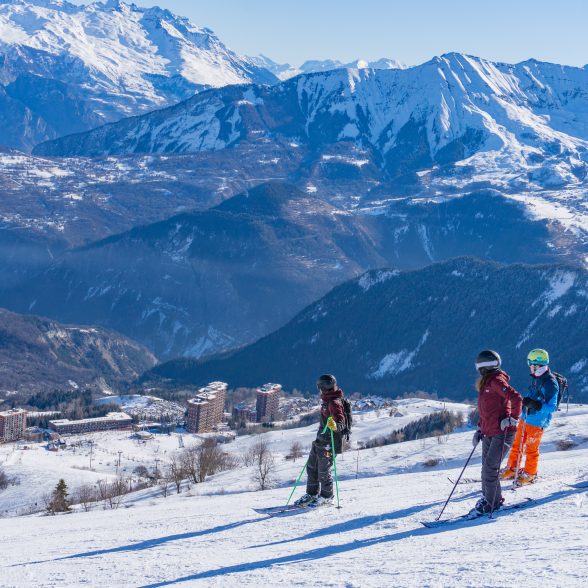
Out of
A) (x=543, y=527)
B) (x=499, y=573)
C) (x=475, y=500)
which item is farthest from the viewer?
(x=475, y=500)

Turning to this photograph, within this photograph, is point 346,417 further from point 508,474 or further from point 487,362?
point 487,362

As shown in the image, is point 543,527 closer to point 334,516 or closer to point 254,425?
point 334,516

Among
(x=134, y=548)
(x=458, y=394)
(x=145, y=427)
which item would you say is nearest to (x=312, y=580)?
(x=134, y=548)

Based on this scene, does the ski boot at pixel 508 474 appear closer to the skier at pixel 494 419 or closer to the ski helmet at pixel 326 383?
the skier at pixel 494 419

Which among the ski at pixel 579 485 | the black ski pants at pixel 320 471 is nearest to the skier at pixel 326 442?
the black ski pants at pixel 320 471

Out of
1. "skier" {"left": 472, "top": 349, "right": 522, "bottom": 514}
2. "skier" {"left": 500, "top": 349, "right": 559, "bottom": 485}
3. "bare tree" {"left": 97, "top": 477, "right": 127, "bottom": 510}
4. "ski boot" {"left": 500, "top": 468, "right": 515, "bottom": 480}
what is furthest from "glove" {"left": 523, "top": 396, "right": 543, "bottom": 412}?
"bare tree" {"left": 97, "top": 477, "right": 127, "bottom": 510}

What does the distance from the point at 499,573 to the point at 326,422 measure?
8831mm

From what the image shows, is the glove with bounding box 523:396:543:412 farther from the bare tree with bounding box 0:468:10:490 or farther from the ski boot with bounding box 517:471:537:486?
the bare tree with bounding box 0:468:10:490

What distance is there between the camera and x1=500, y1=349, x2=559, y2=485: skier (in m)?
22.8

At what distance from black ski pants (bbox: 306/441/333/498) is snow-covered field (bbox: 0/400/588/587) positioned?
0.81 meters

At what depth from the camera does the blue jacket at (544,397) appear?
22.9 metres

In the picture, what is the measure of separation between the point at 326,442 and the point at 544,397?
220 inches

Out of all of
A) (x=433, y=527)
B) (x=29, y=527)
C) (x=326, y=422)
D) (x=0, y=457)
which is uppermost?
(x=326, y=422)

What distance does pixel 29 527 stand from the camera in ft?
91.5
